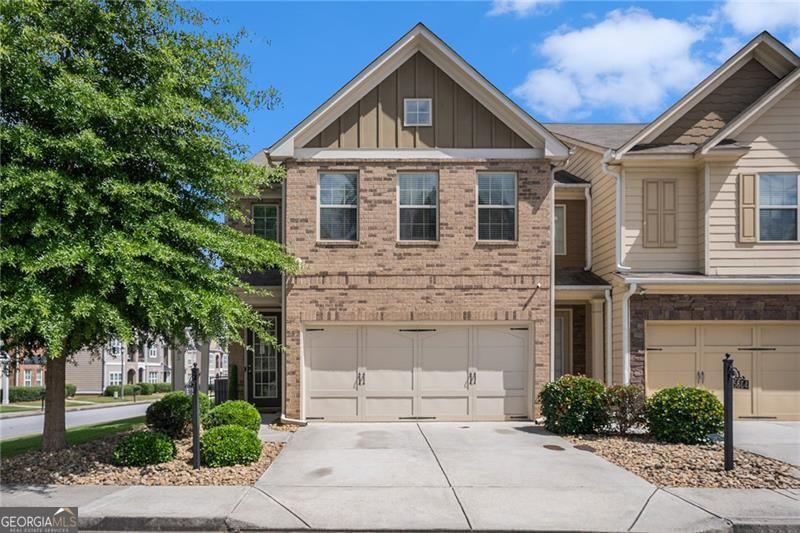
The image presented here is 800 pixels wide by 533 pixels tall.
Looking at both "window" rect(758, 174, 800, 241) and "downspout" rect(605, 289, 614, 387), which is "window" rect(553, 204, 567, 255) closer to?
"downspout" rect(605, 289, 614, 387)

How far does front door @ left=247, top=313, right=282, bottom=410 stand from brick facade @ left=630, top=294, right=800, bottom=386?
8.39 metres

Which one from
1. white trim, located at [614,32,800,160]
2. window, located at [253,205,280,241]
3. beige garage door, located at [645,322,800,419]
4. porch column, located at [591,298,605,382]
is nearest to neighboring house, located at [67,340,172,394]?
window, located at [253,205,280,241]

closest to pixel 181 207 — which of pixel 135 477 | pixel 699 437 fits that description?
pixel 135 477

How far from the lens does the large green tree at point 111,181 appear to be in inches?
357

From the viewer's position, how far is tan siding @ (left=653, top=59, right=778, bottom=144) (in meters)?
15.7

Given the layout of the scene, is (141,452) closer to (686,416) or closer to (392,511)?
(392,511)

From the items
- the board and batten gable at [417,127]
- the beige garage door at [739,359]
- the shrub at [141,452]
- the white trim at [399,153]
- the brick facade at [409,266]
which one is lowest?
the shrub at [141,452]

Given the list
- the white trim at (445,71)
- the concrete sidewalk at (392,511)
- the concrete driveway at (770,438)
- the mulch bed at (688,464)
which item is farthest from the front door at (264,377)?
the concrete driveway at (770,438)

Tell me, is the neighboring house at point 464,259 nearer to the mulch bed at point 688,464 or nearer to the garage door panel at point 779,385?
the garage door panel at point 779,385

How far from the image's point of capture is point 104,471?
9789 millimetres

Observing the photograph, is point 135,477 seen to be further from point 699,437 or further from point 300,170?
point 699,437

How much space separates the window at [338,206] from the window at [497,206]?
2717 millimetres

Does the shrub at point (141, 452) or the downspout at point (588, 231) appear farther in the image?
the downspout at point (588, 231)

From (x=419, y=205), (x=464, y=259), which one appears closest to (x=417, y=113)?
(x=419, y=205)
